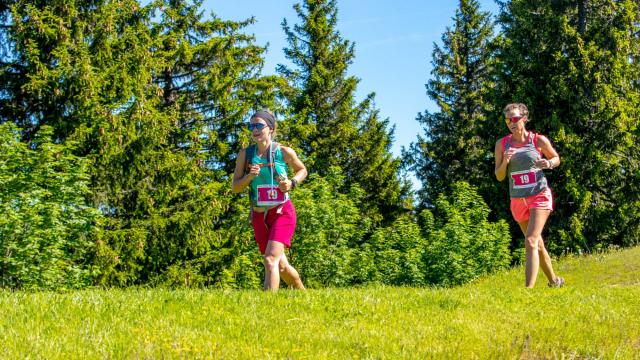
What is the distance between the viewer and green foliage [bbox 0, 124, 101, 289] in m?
17.5

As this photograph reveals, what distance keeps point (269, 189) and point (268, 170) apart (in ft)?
0.82

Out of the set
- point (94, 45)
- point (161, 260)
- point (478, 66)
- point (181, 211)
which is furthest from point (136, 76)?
point (478, 66)

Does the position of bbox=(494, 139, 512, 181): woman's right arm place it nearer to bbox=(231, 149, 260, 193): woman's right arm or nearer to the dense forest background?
bbox=(231, 149, 260, 193): woman's right arm

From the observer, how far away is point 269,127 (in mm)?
7875

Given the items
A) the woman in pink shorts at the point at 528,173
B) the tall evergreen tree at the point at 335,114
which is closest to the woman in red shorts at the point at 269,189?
the woman in pink shorts at the point at 528,173

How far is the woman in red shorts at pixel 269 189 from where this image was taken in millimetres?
7605

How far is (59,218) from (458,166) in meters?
24.1

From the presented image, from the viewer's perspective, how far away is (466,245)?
27875mm

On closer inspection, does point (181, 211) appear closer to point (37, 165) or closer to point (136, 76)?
point (136, 76)

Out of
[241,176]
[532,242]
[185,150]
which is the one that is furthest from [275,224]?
[185,150]

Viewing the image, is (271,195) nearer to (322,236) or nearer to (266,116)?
(266,116)

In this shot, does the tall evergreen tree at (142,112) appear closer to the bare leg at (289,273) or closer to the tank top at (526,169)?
the bare leg at (289,273)

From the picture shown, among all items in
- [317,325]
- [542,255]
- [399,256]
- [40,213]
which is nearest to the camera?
[317,325]

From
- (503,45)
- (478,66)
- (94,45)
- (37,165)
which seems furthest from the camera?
(478,66)
